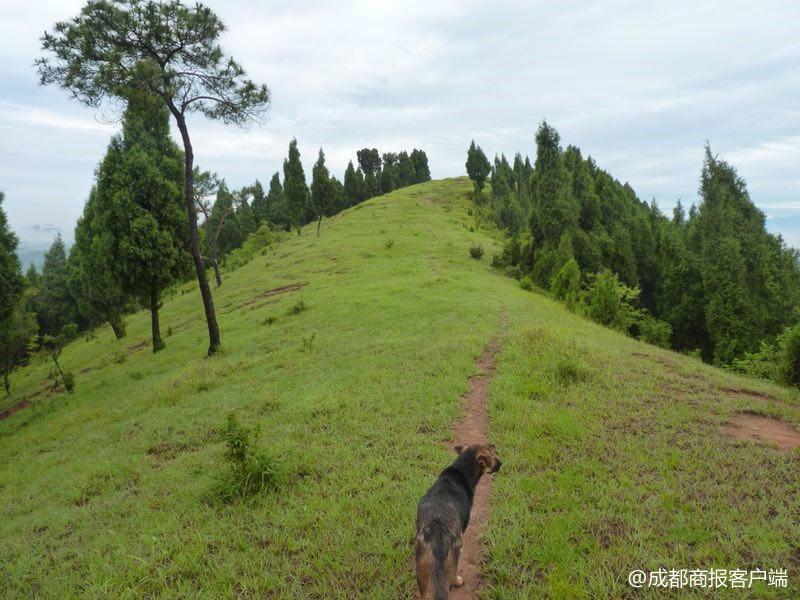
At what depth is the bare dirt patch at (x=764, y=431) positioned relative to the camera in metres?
7.04

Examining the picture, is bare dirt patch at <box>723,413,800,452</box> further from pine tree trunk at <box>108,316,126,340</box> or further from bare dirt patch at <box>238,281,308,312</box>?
pine tree trunk at <box>108,316,126,340</box>

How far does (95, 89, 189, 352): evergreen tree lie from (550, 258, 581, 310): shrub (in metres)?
19.9

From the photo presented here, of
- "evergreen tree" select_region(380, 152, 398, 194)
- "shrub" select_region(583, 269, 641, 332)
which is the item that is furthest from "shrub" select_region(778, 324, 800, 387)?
"evergreen tree" select_region(380, 152, 398, 194)

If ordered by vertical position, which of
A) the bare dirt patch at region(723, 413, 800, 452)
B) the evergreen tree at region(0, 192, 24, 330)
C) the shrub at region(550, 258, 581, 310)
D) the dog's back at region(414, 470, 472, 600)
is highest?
the evergreen tree at region(0, 192, 24, 330)

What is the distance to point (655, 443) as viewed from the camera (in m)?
7.06

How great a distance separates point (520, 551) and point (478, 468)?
1178mm

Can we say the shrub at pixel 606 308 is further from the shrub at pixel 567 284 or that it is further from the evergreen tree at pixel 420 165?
the evergreen tree at pixel 420 165

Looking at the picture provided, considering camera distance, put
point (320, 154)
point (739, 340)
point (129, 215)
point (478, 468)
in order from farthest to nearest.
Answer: point (320, 154) < point (739, 340) < point (129, 215) < point (478, 468)

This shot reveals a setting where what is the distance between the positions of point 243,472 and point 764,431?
871cm

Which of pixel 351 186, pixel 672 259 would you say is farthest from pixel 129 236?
pixel 351 186

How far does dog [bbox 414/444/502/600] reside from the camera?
3477 mm

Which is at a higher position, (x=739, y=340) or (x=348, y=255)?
(x=348, y=255)

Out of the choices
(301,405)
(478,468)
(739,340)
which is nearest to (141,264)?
(301,405)

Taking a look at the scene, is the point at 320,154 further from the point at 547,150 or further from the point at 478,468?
the point at 478,468
